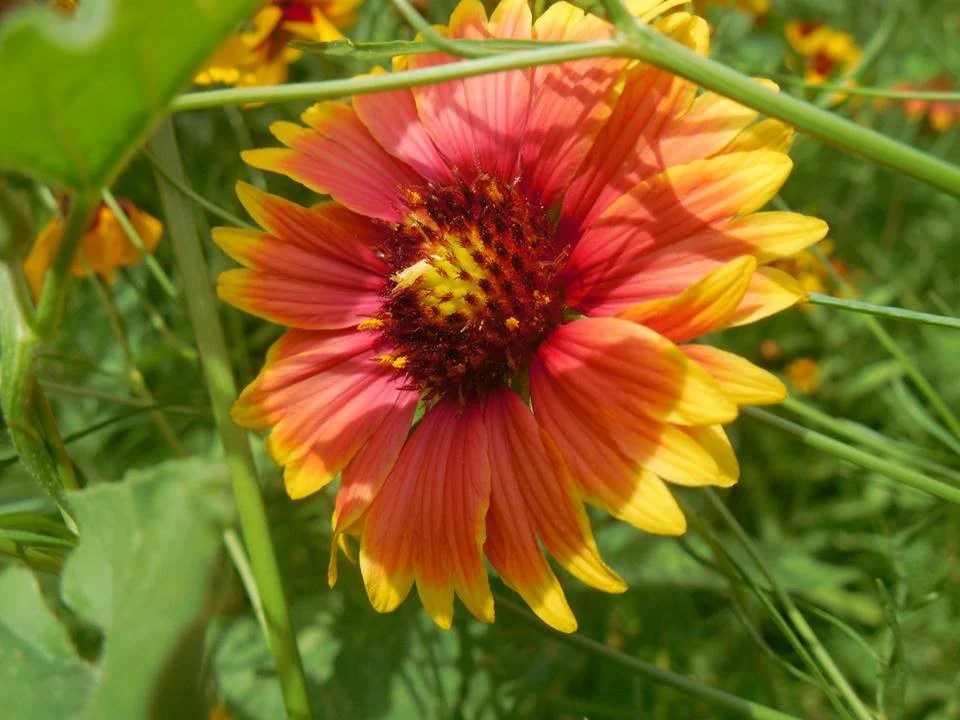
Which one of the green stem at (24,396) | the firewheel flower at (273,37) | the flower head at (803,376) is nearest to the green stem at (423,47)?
the green stem at (24,396)

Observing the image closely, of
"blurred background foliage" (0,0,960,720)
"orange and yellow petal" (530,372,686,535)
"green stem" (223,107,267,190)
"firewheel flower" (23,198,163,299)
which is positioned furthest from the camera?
"green stem" (223,107,267,190)

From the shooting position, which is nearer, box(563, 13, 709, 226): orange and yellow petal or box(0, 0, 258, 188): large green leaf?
box(0, 0, 258, 188): large green leaf

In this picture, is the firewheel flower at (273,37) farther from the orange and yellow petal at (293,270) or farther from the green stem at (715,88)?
the green stem at (715,88)

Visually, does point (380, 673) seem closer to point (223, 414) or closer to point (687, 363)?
point (223, 414)

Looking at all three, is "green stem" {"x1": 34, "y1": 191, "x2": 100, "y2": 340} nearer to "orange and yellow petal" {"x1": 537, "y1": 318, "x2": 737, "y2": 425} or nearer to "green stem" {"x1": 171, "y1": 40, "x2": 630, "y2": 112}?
"green stem" {"x1": 171, "y1": 40, "x2": 630, "y2": 112}

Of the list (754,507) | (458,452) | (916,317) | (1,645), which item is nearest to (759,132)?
(916,317)

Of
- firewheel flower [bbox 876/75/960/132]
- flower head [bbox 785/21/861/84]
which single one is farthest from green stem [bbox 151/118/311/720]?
firewheel flower [bbox 876/75/960/132]
